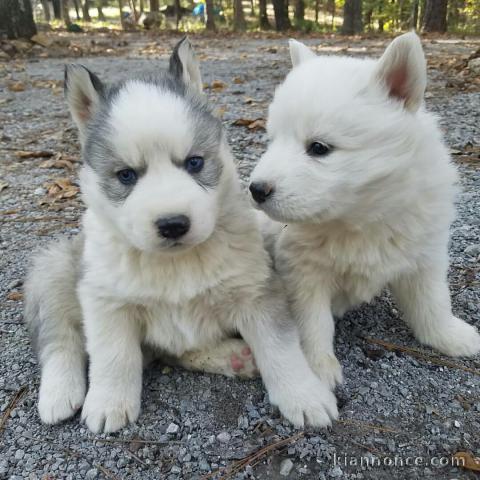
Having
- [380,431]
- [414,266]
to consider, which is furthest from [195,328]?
[414,266]

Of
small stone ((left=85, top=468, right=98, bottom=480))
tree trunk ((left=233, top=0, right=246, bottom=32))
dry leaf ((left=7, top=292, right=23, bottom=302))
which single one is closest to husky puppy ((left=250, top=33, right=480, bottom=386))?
small stone ((left=85, top=468, right=98, bottom=480))

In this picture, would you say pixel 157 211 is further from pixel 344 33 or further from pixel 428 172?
pixel 344 33

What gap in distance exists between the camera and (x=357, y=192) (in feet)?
8.53

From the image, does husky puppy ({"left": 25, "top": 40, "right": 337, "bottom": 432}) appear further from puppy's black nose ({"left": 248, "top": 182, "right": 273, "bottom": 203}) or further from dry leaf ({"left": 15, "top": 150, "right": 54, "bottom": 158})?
dry leaf ({"left": 15, "top": 150, "right": 54, "bottom": 158})

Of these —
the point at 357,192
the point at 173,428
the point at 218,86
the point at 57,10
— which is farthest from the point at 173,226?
the point at 57,10

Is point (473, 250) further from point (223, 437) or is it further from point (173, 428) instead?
point (173, 428)

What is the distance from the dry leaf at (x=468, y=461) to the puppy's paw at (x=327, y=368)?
2.40 feet

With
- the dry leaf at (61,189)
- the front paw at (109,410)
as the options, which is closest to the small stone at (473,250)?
the front paw at (109,410)

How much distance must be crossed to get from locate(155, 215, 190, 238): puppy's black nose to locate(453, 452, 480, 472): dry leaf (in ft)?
5.52

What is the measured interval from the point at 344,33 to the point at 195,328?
2193cm

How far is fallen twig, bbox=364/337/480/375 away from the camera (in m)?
3.12

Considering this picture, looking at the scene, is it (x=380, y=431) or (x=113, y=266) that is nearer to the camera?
(x=380, y=431)

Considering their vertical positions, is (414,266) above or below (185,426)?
above

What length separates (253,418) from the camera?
2.83 metres
